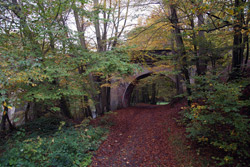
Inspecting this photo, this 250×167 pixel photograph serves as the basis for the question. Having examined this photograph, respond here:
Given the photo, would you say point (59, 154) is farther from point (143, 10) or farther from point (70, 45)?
point (143, 10)

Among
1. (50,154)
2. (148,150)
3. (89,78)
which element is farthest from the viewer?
(89,78)

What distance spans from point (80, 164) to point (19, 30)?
5.13 meters

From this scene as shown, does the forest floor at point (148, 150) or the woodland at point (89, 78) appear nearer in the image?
the woodland at point (89, 78)

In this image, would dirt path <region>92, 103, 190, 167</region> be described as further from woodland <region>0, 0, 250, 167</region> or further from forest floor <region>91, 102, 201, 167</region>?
woodland <region>0, 0, 250, 167</region>

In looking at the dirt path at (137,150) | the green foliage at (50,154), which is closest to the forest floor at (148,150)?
the dirt path at (137,150)

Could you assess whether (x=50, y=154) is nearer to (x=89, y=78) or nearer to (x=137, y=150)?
(x=137, y=150)

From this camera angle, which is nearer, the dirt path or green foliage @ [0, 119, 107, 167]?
green foliage @ [0, 119, 107, 167]

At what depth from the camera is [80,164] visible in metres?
3.96

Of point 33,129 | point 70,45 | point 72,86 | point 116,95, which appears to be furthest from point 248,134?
point 116,95

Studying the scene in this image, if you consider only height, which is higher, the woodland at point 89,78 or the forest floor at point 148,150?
the woodland at point 89,78

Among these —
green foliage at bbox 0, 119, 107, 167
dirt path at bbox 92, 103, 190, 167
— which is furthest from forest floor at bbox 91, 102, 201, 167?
green foliage at bbox 0, 119, 107, 167

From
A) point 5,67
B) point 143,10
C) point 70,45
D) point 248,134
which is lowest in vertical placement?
point 248,134

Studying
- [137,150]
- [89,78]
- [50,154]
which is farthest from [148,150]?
[89,78]

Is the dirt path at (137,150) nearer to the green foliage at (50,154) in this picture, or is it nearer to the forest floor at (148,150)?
the forest floor at (148,150)
